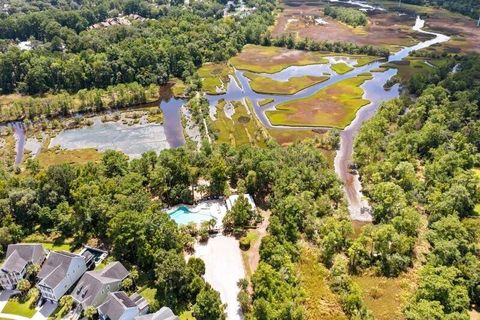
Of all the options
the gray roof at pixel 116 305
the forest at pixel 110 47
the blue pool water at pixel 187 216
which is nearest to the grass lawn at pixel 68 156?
the blue pool water at pixel 187 216

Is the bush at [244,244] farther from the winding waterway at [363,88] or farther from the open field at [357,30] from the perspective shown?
the open field at [357,30]

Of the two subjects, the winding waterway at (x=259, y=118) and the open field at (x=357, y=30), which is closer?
the winding waterway at (x=259, y=118)

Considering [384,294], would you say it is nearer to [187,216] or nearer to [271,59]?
[187,216]

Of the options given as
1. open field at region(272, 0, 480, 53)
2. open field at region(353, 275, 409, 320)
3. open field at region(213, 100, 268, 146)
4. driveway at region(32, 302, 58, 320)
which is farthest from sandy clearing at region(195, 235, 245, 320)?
open field at region(272, 0, 480, 53)

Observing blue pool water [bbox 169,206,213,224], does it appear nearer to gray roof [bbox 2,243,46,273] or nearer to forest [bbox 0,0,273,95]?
gray roof [bbox 2,243,46,273]

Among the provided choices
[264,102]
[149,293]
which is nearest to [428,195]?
[149,293]

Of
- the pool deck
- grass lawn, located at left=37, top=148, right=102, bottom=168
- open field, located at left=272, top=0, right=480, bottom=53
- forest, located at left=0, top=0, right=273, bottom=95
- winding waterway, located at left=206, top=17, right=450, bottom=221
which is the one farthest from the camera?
open field, located at left=272, top=0, right=480, bottom=53
